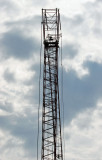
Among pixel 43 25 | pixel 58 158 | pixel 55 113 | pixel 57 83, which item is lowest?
pixel 58 158

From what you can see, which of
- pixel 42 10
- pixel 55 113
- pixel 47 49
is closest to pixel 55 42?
pixel 47 49

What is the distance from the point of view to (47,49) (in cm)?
11806

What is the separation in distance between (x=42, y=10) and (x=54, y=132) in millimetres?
34337

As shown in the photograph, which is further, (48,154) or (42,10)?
(42,10)

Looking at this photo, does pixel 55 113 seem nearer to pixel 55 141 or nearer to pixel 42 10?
pixel 55 141

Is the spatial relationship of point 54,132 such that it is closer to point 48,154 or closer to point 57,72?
point 48,154

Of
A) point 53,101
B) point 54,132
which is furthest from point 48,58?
point 54,132

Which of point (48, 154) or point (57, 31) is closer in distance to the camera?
point (48, 154)

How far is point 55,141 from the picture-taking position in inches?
4567

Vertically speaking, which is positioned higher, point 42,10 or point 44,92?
point 42,10

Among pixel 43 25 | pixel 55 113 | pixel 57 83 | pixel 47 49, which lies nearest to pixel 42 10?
pixel 43 25

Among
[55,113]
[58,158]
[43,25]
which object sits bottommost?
[58,158]

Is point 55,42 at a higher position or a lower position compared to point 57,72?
higher

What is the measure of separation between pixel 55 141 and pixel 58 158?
4.57 meters
